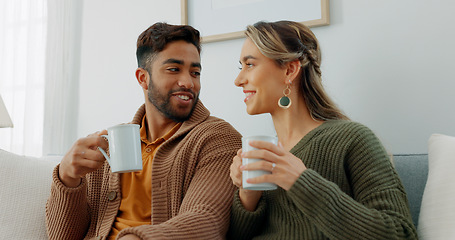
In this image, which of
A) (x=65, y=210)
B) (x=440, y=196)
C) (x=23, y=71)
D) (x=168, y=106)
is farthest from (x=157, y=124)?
(x=23, y=71)

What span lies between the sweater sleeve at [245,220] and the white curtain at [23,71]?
Answer: 4.40 feet

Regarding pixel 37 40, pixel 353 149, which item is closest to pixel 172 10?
pixel 37 40

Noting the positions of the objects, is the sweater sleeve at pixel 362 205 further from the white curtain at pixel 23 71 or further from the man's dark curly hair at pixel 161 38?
the white curtain at pixel 23 71

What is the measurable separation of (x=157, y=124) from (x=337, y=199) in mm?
738

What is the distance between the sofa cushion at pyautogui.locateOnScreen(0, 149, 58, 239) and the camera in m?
1.49

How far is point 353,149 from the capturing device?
1.27m

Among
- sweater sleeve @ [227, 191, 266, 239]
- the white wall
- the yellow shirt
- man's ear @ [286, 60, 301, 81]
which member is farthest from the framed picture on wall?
sweater sleeve @ [227, 191, 266, 239]

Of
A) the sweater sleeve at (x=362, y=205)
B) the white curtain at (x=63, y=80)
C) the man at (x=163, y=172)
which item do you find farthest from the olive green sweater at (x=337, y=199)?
the white curtain at (x=63, y=80)

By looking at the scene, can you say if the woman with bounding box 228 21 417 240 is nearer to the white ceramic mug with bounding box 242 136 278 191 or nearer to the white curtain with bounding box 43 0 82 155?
the white ceramic mug with bounding box 242 136 278 191

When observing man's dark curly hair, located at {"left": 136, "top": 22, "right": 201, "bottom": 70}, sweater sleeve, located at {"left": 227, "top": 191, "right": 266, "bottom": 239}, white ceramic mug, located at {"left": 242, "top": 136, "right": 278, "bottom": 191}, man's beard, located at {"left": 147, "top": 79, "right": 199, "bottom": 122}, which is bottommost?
sweater sleeve, located at {"left": 227, "top": 191, "right": 266, "bottom": 239}

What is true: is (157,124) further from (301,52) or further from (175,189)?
(301,52)

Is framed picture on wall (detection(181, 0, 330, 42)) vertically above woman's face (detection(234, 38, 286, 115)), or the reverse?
framed picture on wall (detection(181, 0, 330, 42))

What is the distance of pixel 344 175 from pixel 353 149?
0.07 meters

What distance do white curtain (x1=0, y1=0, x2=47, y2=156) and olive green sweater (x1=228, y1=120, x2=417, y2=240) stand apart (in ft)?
4.49
